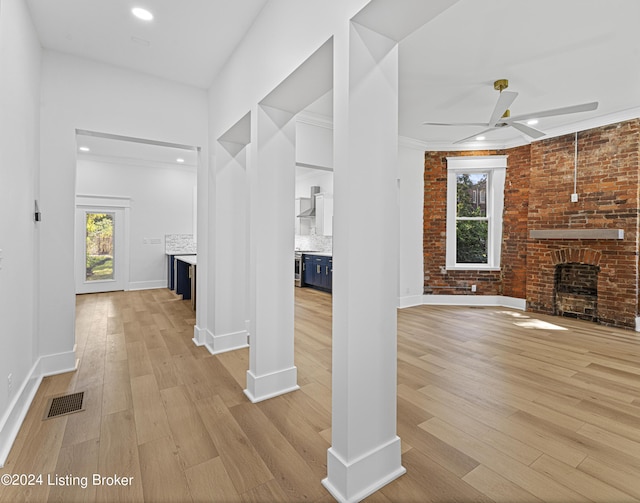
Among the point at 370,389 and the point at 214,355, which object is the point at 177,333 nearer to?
the point at 214,355

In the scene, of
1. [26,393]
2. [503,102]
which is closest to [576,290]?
[503,102]

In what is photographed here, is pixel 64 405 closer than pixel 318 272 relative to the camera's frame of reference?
Yes

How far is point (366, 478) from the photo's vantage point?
1560 mm

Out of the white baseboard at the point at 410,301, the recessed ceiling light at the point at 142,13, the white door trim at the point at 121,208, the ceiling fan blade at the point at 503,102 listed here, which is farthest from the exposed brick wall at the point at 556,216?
the white door trim at the point at 121,208

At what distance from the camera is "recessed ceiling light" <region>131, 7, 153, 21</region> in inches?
97.1

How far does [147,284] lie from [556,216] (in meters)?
7.90

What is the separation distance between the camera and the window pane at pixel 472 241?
6.05 m

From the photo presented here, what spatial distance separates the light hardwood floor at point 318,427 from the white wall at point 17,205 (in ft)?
0.95

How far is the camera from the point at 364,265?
62.2 inches

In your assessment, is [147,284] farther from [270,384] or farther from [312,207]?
[270,384]

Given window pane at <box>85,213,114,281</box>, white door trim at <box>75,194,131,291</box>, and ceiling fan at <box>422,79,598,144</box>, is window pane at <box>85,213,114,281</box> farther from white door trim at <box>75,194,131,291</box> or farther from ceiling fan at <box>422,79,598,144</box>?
ceiling fan at <box>422,79,598,144</box>

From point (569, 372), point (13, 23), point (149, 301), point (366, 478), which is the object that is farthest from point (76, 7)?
point (569, 372)

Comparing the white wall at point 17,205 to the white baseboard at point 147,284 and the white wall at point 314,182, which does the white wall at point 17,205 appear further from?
the white wall at point 314,182

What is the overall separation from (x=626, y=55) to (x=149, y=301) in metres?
7.13
